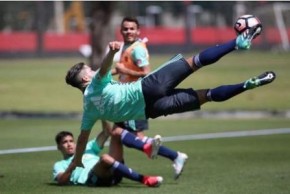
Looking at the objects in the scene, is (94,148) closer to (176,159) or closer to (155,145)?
(155,145)

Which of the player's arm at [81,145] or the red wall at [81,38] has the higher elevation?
the player's arm at [81,145]

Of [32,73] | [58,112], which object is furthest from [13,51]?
[58,112]

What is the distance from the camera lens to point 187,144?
60.5 ft

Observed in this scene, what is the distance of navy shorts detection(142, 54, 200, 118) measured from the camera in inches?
458

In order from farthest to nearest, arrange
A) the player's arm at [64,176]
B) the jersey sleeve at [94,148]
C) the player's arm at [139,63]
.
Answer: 1. the player's arm at [139,63]
2. the jersey sleeve at [94,148]
3. the player's arm at [64,176]

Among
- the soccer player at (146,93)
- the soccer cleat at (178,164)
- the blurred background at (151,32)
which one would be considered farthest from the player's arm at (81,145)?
the blurred background at (151,32)

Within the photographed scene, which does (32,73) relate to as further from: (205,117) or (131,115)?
(131,115)

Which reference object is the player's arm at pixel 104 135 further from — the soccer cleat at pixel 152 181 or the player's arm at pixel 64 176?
the soccer cleat at pixel 152 181

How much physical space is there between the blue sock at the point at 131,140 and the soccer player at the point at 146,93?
1.53 meters

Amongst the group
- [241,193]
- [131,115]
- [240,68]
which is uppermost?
[131,115]

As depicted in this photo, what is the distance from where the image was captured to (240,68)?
3934cm

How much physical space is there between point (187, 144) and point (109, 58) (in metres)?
7.56

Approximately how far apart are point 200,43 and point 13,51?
8858 millimetres

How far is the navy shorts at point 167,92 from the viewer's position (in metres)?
11.6
